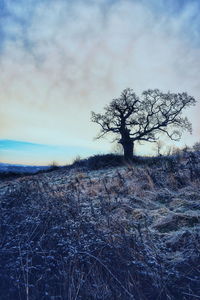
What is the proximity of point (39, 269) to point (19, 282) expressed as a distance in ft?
0.80

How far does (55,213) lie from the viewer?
11.6 ft

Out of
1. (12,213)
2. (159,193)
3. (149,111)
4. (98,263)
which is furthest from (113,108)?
(98,263)

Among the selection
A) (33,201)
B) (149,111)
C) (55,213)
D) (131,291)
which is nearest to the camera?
(131,291)

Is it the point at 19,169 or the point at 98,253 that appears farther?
the point at 19,169

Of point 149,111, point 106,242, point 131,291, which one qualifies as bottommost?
point 131,291

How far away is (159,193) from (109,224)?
233 cm

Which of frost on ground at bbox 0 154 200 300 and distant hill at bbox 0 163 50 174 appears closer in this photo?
frost on ground at bbox 0 154 200 300

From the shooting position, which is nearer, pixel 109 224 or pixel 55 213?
pixel 109 224

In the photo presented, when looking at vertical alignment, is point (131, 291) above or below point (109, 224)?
below

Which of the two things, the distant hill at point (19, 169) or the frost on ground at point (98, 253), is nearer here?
the frost on ground at point (98, 253)

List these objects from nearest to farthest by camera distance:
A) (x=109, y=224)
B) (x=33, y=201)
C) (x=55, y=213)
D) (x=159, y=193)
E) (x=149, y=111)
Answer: (x=109, y=224) → (x=55, y=213) → (x=33, y=201) → (x=159, y=193) → (x=149, y=111)

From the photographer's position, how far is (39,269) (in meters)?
2.16

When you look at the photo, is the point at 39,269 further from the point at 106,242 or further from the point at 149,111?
the point at 149,111

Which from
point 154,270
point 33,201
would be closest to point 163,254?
point 154,270
